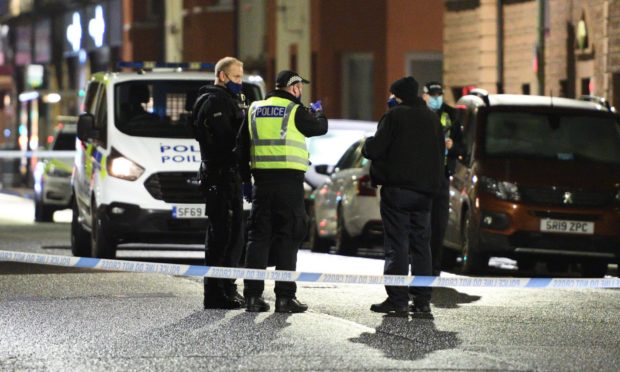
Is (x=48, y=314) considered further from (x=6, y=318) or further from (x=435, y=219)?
(x=435, y=219)

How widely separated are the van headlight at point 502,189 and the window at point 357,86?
2290 cm

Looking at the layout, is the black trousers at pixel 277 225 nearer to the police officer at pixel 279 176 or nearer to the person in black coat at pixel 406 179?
the police officer at pixel 279 176

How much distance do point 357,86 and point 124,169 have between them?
23.6m

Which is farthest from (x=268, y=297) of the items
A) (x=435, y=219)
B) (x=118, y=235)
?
(x=118, y=235)

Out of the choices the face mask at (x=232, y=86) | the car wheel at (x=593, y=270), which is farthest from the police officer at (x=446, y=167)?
the car wheel at (x=593, y=270)

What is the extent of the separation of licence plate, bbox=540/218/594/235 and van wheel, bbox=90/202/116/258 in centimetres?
409

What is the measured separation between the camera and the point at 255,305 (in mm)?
14273

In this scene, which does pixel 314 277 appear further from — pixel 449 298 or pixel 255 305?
pixel 449 298

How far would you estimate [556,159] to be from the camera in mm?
19141

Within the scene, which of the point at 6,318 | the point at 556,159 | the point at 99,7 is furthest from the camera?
the point at 99,7

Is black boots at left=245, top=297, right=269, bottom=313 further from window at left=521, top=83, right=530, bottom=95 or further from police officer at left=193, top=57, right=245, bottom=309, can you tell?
window at left=521, top=83, right=530, bottom=95

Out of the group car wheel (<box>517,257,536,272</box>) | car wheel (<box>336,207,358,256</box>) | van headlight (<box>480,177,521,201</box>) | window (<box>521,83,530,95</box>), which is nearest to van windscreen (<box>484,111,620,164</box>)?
van headlight (<box>480,177,521,201</box>)

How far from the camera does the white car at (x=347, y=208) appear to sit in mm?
21719

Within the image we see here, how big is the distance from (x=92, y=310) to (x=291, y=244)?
4.74ft
